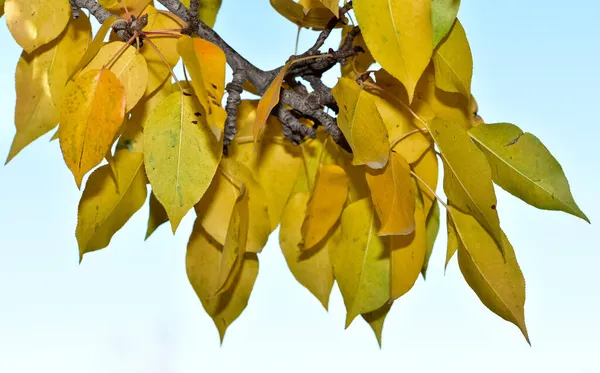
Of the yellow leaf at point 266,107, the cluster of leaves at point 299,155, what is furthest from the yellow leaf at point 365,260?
the yellow leaf at point 266,107

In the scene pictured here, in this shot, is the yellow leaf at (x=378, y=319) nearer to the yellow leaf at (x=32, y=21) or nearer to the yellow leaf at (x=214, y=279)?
the yellow leaf at (x=214, y=279)

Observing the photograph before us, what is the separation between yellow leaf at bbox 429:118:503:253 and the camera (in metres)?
0.41

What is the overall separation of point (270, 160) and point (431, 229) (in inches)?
5.1

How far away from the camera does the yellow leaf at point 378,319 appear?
0.53 meters

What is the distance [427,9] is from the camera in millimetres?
384

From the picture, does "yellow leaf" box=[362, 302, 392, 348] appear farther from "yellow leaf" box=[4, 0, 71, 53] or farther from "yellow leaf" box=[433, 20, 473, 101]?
"yellow leaf" box=[4, 0, 71, 53]

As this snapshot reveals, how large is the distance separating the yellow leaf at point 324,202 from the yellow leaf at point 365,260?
0.04ft

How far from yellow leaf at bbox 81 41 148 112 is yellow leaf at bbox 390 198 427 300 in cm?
18

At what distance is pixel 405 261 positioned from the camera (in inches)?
18.0

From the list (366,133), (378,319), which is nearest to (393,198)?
(366,133)

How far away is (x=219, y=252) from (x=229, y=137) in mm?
102

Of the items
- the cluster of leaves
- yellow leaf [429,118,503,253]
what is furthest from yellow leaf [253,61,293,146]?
yellow leaf [429,118,503,253]

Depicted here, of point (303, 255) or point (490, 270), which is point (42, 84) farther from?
point (490, 270)

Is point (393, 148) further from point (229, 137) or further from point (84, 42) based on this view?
point (84, 42)
